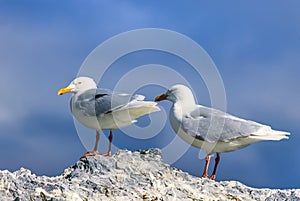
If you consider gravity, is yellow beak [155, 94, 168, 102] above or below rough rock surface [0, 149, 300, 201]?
above

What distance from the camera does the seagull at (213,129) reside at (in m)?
12.1

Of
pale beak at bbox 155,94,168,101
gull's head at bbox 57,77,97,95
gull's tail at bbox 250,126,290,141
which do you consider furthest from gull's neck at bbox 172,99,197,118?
gull's head at bbox 57,77,97,95

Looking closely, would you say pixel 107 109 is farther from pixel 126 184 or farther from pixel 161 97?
pixel 126 184

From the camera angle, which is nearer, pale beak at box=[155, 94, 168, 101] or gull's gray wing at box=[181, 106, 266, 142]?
gull's gray wing at box=[181, 106, 266, 142]

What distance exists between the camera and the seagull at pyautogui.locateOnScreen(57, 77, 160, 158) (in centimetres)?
1247

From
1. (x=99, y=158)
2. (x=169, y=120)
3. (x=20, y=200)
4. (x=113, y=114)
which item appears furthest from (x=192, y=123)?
(x=20, y=200)

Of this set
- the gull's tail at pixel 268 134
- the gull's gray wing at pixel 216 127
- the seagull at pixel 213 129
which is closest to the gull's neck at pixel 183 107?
the seagull at pixel 213 129

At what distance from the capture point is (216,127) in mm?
12156

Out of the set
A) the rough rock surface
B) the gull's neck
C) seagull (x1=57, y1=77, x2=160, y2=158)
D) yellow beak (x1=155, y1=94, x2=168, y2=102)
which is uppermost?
yellow beak (x1=155, y1=94, x2=168, y2=102)

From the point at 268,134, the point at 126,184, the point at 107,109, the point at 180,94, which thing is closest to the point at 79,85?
the point at 107,109

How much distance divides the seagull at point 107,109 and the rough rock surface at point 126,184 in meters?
2.33

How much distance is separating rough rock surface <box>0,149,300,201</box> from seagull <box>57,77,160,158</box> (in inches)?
91.6

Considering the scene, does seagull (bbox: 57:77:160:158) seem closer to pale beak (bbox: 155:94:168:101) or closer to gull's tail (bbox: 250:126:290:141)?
pale beak (bbox: 155:94:168:101)

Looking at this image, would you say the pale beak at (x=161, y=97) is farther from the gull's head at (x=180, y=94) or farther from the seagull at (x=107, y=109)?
the seagull at (x=107, y=109)
